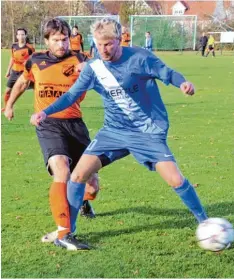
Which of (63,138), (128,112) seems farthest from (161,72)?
(63,138)

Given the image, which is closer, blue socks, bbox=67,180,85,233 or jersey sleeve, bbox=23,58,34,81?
blue socks, bbox=67,180,85,233

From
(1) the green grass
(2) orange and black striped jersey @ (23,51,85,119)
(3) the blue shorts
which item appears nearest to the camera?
(1) the green grass

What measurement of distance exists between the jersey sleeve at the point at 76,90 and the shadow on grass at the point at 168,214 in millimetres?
1255

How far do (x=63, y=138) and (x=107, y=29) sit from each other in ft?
4.08

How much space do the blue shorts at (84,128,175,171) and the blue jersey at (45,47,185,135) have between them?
0.06 meters

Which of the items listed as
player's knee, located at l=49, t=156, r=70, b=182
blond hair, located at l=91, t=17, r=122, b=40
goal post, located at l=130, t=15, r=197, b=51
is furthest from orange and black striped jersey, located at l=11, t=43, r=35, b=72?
goal post, located at l=130, t=15, r=197, b=51

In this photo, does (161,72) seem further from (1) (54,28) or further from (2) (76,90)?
(1) (54,28)

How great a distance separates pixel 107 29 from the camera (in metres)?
4.72

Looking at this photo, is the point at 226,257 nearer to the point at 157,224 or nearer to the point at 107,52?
the point at 157,224

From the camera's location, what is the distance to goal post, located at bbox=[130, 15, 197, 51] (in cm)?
4819

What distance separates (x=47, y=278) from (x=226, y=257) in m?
1.49

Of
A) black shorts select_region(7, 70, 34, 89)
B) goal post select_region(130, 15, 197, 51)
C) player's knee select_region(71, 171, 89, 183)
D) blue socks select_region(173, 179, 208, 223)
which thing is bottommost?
goal post select_region(130, 15, 197, 51)

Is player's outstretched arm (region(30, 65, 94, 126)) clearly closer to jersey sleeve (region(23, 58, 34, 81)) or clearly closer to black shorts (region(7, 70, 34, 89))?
jersey sleeve (region(23, 58, 34, 81))

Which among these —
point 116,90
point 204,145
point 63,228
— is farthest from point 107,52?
point 204,145
